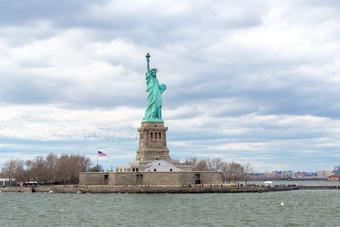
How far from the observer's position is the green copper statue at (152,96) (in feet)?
307

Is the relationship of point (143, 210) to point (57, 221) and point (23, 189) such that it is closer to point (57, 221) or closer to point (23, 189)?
point (57, 221)

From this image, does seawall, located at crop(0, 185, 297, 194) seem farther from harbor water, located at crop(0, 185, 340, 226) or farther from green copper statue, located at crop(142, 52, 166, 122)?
green copper statue, located at crop(142, 52, 166, 122)

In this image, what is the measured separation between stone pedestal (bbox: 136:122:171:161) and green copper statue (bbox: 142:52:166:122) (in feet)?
6.63

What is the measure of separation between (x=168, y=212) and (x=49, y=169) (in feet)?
210

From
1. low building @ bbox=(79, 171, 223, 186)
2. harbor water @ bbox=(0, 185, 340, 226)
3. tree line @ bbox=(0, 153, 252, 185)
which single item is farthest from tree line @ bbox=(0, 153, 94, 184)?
harbor water @ bbox=(0, 185, 340, 226)

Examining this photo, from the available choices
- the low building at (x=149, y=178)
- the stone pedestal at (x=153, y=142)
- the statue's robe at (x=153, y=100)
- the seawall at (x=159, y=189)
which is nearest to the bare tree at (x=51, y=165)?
the low building at (x=149, y=178)

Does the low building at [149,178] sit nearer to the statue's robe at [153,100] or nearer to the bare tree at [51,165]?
the statue's robe at [153,100]

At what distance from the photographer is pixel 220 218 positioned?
48.9 metres

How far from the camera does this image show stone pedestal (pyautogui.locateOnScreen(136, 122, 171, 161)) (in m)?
90.4

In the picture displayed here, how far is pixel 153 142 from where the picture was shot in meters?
91.6

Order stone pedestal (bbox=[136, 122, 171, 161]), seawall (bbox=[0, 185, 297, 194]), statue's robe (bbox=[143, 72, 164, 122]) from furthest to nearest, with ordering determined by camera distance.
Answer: statue's robe (bbox=[143, 72, 164, 122]), stone pedestal (bbox=[136, 122, 171, 161]), seawall (bbox=[0, 185, 297, 194])

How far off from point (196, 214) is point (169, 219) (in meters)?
4.47

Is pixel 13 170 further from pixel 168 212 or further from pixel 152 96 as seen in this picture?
pixel 168 212

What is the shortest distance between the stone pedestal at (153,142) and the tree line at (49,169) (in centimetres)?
2541
